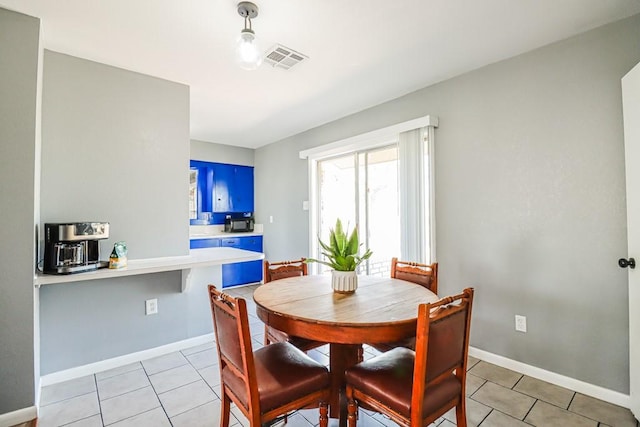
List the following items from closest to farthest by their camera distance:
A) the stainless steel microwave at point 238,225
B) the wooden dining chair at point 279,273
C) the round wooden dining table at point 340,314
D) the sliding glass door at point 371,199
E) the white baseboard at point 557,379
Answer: the round wooden dining table at point 340,314 < the white baseboard at point 557,379 < the wooden dining chair at point 279,273 < the sliding glass door at point 371,199 < the stainless steel microwave at point 238,225

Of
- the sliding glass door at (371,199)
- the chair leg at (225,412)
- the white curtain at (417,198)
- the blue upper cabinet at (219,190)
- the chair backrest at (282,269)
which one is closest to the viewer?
the chair leg at (225,412)

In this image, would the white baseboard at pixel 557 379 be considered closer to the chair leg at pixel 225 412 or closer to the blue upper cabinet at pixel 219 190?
the chair leg at pixel 225 412

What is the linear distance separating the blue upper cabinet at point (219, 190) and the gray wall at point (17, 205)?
3051 millimetres

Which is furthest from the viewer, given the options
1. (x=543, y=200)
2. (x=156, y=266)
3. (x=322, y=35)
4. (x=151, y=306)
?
(x=151, y=306)

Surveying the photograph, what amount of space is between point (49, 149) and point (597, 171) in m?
3.79

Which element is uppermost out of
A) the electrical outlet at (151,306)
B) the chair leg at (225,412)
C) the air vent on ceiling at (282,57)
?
the air vent on ceiling at (282,57)

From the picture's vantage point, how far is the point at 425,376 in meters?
→ 1.21

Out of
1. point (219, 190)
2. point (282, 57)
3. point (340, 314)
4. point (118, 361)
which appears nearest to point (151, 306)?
point (118, 361)

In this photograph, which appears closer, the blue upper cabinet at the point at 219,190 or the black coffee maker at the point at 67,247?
the black coffee maker at the point at 67,247

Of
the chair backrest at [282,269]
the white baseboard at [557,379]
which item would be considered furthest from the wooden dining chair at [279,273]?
the white baseboard at [557,379]

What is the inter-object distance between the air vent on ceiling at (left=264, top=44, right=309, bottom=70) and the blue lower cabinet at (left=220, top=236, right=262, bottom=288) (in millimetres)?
3132

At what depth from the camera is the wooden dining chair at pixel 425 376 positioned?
119cm

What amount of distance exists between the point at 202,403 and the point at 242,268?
3.17m

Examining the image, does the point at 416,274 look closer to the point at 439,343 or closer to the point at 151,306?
the point at 439,343
